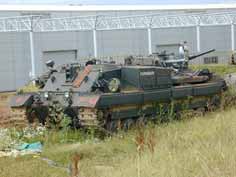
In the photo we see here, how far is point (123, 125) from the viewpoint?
12.9 m

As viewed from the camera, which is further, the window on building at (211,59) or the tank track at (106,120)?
the window on building at (211,59)

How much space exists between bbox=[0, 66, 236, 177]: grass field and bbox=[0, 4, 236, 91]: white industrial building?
790 inches

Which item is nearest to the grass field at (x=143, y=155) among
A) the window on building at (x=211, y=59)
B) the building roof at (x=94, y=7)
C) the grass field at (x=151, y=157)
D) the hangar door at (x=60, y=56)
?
the grass field at (x=151, y=157)

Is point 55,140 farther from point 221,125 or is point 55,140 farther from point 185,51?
point 185,51

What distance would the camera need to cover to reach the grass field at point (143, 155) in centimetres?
535

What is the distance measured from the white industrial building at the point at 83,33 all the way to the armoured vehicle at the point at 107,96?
1706 cm

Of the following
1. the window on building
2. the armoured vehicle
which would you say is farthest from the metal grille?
the armoured vehicle

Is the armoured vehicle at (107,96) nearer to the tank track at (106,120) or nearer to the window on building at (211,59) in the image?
the tank track at (106,120)

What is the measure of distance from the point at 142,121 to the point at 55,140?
1997mm

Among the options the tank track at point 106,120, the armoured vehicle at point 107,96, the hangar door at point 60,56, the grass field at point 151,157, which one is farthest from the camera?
the hangar door at point 60,56

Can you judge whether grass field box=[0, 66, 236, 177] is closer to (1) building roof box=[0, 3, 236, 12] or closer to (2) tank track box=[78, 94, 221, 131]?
(2) tank track box=[78, 94, 221, 131]

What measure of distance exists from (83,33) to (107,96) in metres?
27.2

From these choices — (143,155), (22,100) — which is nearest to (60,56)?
(22,100)

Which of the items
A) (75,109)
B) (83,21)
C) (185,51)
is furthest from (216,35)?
(75,109)
